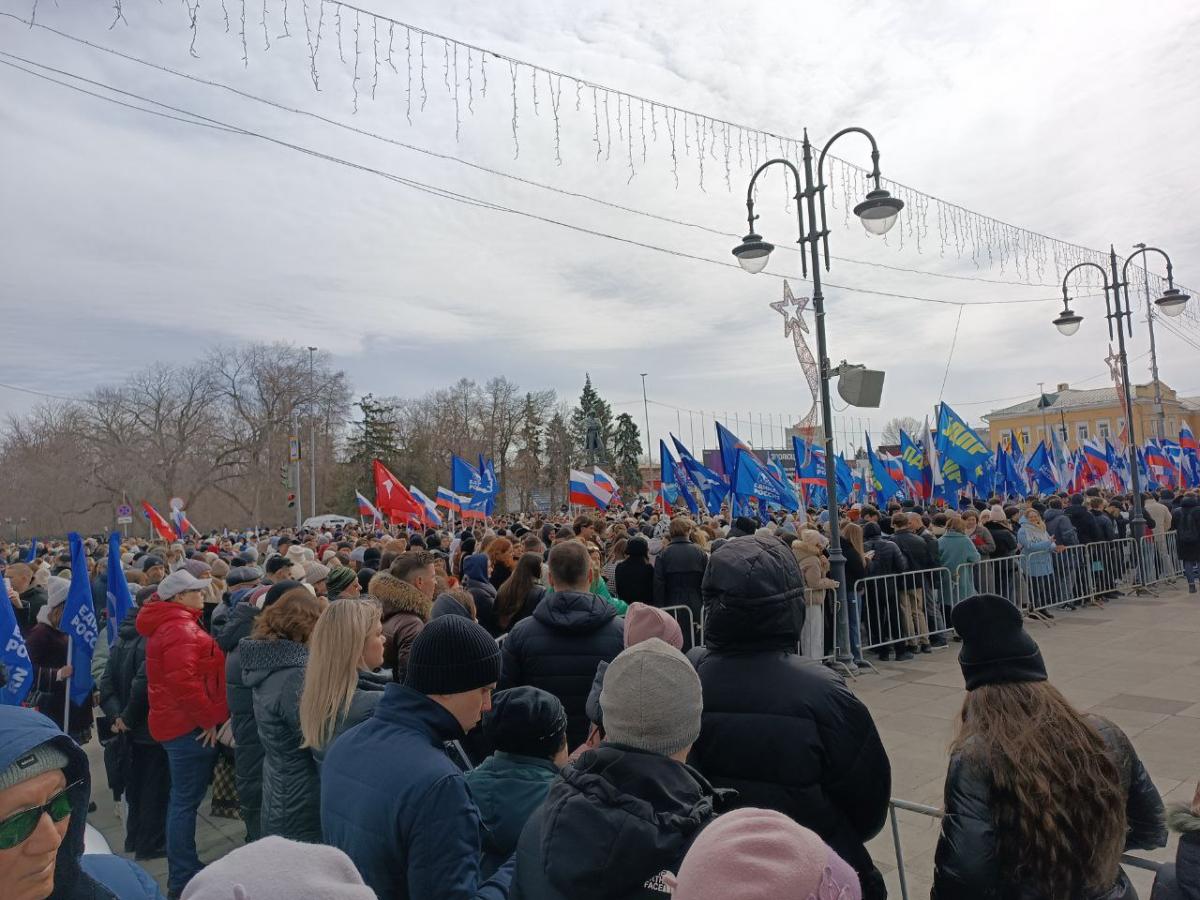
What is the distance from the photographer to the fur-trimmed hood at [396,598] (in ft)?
16.2

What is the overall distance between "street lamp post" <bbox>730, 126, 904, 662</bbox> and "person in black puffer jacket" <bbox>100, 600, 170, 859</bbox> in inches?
284

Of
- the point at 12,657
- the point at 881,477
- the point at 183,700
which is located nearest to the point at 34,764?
the point at 183,700

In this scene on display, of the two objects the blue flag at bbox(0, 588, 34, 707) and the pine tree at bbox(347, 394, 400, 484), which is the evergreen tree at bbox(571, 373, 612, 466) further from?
the blue flag at bbox(0, 588, 34, 707)

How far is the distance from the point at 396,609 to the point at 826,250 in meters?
7.71

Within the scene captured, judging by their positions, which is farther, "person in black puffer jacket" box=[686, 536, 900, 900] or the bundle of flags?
the bundle of flags

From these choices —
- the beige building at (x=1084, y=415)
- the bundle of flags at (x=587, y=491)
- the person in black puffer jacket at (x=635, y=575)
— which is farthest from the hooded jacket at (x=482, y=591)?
the beige building at (x=1084, y=415)

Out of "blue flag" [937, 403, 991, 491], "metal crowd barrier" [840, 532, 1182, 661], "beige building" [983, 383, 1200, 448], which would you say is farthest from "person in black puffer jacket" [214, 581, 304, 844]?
"beige building" [983, 383, 1200, 448]

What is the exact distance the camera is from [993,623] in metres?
2.51

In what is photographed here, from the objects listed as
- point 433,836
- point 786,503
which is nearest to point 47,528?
point 786,503

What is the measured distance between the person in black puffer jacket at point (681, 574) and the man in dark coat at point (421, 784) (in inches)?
264

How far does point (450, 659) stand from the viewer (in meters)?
2.64

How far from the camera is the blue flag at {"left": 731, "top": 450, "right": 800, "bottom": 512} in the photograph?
1706cm

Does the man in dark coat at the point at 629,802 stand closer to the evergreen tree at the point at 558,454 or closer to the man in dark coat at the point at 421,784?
the man in dark coat at the point at 421,784

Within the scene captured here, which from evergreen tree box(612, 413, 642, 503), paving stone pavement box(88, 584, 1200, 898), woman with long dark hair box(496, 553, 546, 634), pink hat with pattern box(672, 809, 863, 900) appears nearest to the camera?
pink hat with pattern box(672, 809, 863, 900)
